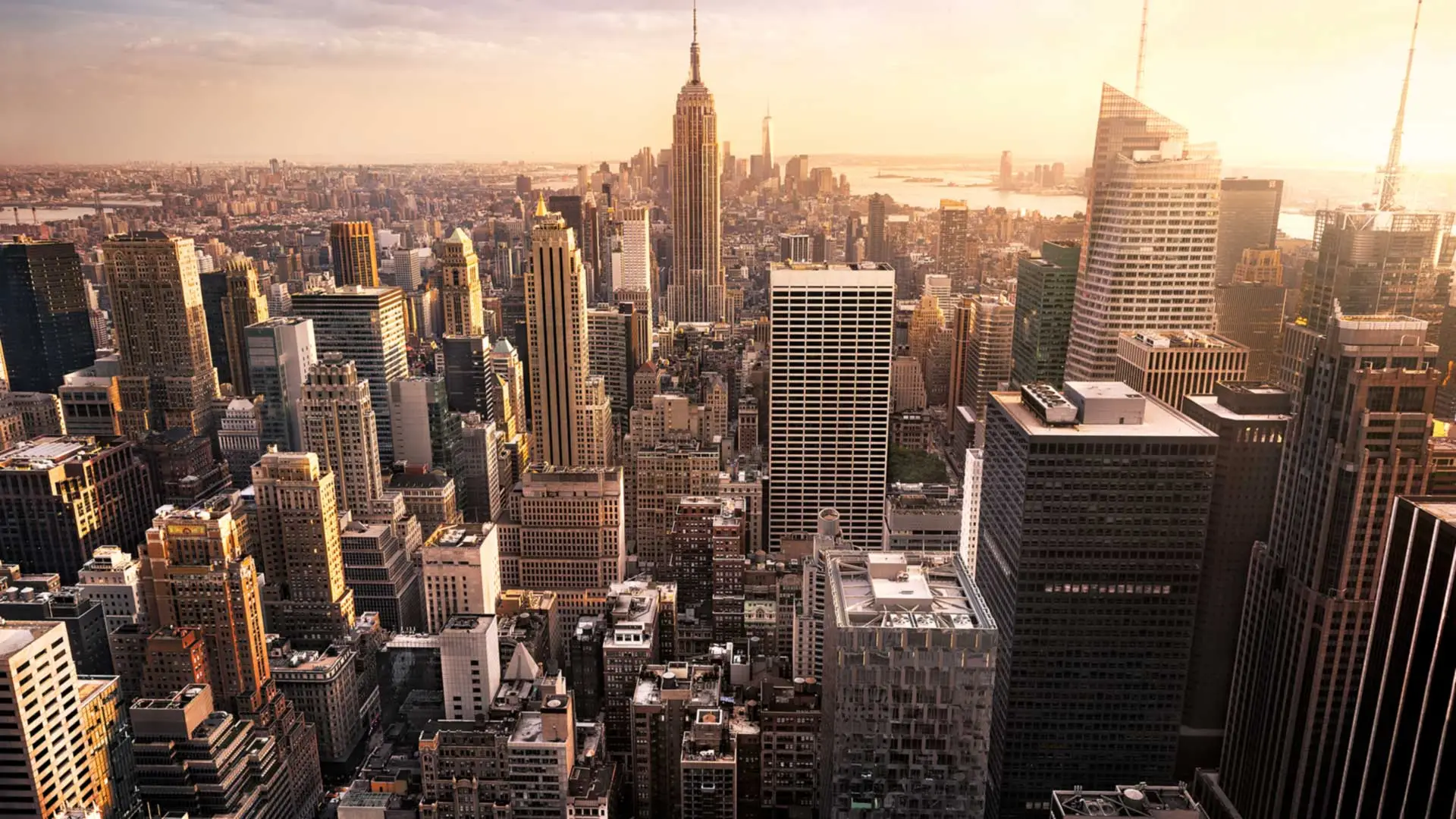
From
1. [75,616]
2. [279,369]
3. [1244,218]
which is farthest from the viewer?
[279,369]

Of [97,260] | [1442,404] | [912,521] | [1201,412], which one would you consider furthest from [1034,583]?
[97,260]

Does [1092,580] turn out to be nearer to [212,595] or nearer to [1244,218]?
[1244,218]

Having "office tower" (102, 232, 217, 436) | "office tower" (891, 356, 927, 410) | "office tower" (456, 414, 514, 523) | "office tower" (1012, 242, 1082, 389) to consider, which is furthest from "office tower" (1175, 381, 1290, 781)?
"office tower" (102, 232, 217, 436)

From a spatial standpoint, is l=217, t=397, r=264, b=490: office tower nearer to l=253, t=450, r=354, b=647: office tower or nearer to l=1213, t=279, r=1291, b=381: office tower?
l=253, t=450, r=354, b=647: office tower

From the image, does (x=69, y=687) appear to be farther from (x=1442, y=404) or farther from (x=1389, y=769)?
(x=1442, y=404)

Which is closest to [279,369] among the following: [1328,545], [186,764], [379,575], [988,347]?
[379,575]

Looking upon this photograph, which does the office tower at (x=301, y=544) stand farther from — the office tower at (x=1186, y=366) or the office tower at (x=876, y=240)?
the office tower at (x=1186, y=366)

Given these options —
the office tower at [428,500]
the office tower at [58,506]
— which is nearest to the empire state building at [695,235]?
the office tower at [428,500]
